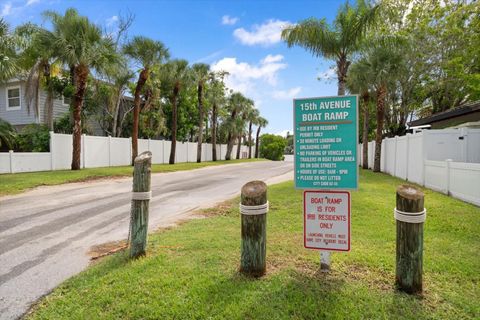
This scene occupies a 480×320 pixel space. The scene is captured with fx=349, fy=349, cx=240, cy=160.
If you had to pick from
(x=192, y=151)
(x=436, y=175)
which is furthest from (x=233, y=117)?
(x=436, y=175)

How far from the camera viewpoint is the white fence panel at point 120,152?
Answer: 23209mm

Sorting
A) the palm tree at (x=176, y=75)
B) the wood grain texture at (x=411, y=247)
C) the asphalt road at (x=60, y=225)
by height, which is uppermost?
the palm tree at (x=176, y=75)

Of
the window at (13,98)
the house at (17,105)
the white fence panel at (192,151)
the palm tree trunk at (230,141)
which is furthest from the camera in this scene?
the palm tree trunk at (230,141)

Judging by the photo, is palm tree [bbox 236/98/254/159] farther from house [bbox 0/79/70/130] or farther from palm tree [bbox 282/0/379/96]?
palm tree [bbox 282/0/379/96]

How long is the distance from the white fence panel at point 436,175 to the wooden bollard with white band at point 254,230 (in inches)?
360

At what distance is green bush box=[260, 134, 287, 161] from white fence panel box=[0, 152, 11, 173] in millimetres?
47923

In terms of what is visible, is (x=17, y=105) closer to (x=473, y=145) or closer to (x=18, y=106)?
(x=18, y=106)

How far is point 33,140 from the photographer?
19.2 metres

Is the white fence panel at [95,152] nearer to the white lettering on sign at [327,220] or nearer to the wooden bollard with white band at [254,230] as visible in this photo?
the wooden bollard with white band at [254,230]

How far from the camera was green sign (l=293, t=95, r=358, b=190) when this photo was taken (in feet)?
13.3

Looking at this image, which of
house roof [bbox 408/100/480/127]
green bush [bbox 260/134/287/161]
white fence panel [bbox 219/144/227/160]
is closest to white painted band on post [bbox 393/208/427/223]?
house roof [bbox 408/100/480/127]

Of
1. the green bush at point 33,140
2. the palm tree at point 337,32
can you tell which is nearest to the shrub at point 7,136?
the green bush at point 33,140

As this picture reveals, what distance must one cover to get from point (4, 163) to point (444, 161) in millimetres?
18087

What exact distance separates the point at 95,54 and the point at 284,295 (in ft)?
56.0
